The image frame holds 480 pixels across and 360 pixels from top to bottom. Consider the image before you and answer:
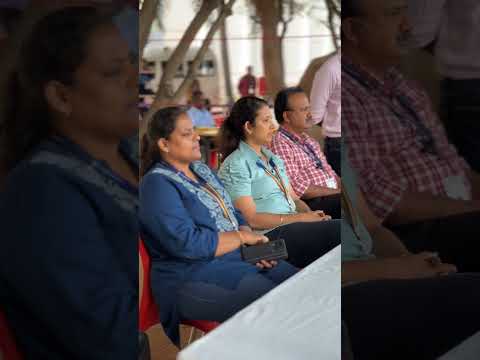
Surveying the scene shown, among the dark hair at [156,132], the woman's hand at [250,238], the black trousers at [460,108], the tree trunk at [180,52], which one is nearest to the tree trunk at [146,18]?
the tree trunk at [180,52]

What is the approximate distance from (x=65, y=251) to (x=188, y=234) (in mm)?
488

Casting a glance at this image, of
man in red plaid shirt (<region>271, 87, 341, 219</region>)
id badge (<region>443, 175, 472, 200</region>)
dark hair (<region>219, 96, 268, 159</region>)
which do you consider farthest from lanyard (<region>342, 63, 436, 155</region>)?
dark hair (<region>219, 96, 268, 159</region>)

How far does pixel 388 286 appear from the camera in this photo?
97.4 inches

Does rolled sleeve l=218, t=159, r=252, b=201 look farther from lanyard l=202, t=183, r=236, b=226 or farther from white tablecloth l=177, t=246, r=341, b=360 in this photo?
white tablecloth l=177, t=246, r=341, b=360

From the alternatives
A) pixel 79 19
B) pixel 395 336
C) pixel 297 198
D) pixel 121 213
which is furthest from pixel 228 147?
pixel 395 336

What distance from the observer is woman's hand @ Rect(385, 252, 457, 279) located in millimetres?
2465

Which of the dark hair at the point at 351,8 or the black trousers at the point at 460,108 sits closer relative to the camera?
the dark hair at the point at 351,8

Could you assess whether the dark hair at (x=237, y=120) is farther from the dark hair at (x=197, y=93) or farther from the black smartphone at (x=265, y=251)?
the black smartphone at (x=265, y=251)

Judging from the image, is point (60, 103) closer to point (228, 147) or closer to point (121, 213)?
point (121, 213)

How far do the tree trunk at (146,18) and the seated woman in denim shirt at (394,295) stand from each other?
781mm

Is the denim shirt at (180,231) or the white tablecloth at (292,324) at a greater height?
the denim shirt at (180,231)

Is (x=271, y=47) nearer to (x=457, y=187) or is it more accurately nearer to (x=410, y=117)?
(x=410, y=117)

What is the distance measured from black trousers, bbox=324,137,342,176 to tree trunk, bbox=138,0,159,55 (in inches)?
30.9

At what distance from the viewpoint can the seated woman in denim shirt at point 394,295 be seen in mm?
2422
